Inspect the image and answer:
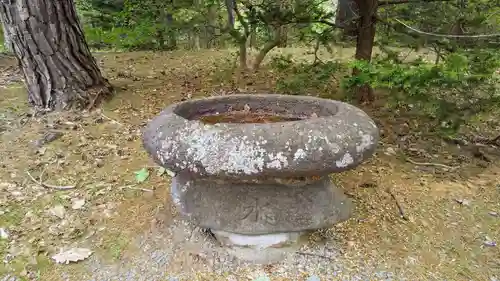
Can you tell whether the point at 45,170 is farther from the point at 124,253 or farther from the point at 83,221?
the point at 124,253

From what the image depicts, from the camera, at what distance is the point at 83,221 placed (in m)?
2.67

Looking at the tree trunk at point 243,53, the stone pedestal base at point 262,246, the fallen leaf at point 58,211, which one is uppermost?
the tree trunk at point 243,53

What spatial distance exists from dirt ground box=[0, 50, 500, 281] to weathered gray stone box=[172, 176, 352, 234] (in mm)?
256

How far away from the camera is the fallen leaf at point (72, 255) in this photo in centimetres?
230

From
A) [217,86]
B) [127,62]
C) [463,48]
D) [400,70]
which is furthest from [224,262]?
[127,62]

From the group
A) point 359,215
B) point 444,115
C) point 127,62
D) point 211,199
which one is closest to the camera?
point 211,199

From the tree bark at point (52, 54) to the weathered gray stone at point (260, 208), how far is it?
2495 millimetres

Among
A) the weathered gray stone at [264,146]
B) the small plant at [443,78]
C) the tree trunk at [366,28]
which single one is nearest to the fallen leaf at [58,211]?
the weathered gray stone at [264,146]

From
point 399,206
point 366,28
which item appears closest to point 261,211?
point 399,206

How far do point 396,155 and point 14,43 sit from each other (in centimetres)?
383

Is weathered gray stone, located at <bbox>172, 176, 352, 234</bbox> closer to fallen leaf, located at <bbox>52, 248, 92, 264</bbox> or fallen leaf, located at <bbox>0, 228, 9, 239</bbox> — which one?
fallen leaf, located at <bbox>52, 248, 92, 264</bbox>

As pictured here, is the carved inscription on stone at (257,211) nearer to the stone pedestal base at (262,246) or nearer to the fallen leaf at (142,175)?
the stone pedestal base at (262,246)

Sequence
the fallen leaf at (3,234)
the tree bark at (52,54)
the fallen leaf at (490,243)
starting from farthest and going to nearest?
the tree bark at (52,54) < the fallen leaf at (3,234) < the fallen leaf at (490,243)

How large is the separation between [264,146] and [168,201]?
51.7 inches
